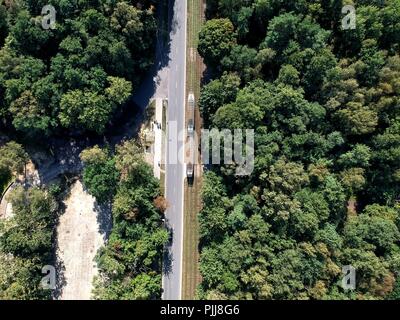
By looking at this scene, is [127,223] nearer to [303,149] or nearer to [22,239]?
[22,239]

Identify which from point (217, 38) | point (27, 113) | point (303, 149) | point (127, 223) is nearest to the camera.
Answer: point (27, 113)

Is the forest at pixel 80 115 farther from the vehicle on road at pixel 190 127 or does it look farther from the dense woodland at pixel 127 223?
the vehicle on road at pixel 190 127

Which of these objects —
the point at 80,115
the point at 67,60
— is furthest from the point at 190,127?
the point at 67,60

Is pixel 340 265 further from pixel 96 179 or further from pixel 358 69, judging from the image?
pixel 96 179

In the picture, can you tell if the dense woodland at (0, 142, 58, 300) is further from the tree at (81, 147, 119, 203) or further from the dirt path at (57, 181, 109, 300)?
the tree at (81, 147, 119, 203)

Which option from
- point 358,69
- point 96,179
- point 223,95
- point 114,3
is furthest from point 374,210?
point 114,3
